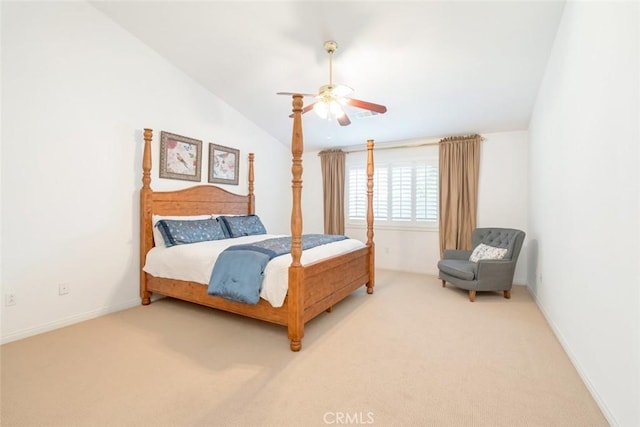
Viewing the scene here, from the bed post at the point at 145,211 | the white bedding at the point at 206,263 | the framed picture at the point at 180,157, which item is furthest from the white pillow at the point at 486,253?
the bed post at the point at 145,211

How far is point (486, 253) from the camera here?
402cm

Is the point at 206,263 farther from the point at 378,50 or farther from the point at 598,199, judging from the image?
the point at 598,199

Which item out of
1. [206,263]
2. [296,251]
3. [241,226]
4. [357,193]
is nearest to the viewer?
[296,251]

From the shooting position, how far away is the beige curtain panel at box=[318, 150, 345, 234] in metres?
5.94

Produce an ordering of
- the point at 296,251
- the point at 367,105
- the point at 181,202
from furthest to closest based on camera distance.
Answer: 1. the point at 181,202
2. the point at 367,105
3. the point at 296,251

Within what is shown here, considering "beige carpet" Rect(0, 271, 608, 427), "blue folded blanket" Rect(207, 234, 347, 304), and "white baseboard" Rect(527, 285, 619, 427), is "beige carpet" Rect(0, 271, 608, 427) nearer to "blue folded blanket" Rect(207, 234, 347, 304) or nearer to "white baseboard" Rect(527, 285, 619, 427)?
"white baseboard" Rect(527, 285, 619, 427)

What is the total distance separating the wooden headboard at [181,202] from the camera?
11.9 ft

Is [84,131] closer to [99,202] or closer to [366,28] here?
[99,202]

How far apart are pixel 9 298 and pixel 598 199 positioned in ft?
15.2

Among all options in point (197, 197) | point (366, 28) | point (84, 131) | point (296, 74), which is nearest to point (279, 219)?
point (197, 197)

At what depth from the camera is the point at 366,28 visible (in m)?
2.91

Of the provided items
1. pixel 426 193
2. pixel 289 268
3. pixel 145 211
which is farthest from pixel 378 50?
pixel 145 211

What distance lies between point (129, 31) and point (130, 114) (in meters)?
0.93
